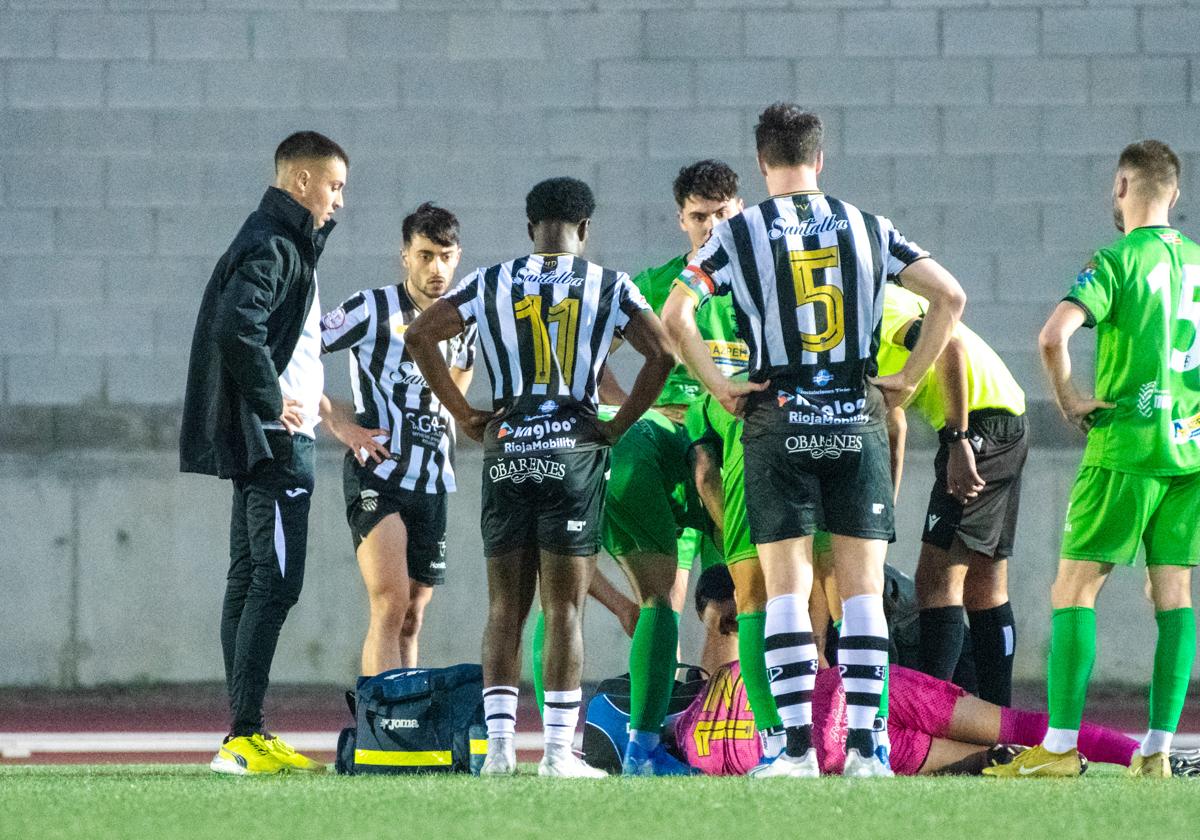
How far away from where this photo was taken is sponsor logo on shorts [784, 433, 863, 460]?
4.36 meters

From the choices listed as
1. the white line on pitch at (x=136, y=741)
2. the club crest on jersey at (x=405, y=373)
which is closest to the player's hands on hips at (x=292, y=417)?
the club crest on jersey at (x=405, y=373)

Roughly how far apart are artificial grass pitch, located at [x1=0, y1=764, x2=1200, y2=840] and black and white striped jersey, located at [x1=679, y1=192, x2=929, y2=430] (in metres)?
0.96

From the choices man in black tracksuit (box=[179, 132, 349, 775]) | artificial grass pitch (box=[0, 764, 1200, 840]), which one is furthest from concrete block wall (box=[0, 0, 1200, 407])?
artificial grass pitch (box=[0, 764, 1200, 840])

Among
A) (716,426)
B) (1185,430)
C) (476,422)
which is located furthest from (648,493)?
(1185,430)

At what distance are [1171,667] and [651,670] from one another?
144 cm

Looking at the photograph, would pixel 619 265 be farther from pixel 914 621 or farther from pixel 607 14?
pixel 914 621

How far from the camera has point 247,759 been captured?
4.82 m

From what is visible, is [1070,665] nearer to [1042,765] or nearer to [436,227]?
[1042,765]

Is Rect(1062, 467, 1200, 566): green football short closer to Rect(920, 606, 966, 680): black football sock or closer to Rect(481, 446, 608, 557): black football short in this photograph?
Rect(920, 606, 966, 680): black football sock

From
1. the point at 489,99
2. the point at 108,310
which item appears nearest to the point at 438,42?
the point at 489,99

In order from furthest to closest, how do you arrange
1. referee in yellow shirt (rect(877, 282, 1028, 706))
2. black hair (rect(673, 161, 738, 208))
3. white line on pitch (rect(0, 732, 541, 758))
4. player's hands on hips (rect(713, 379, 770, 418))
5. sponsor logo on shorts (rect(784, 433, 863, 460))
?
white line on pitch (rect(0, 732, 541, 758)) < black hair (rect(673, 161, 738, 208)) < referee in yellow shirt (rect(877, 282, 1028, 706)) < player's hands on hips (rect(713, 379, 770, 418)) < sponsor logo on shorts (rect(784, 433, 863, 460))

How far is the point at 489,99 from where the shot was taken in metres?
8.64

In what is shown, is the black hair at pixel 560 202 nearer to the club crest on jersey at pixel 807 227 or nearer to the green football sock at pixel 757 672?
the club crest on jersey at pixel 807 227

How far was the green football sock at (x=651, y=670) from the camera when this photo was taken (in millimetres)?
5070
